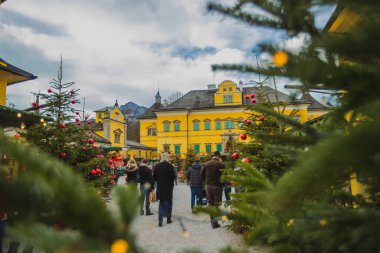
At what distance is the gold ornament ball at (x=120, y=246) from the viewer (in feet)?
1.58

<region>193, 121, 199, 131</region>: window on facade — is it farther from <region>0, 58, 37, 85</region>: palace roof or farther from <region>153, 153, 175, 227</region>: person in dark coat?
<region>153, 153, 175, 227</region>: person in dark coat

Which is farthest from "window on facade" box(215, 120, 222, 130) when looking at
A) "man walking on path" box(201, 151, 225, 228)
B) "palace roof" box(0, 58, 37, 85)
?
"man walking on path" box(201, 151, 225, 228)

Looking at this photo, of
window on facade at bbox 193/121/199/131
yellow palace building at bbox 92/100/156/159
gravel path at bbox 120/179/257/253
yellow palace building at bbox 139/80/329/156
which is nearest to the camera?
gravel path at bbox 120/179/257/253

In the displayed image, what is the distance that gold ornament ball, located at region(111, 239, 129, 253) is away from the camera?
18.9 inches

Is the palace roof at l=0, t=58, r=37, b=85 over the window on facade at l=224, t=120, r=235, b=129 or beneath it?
beneath

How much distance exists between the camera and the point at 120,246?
19.1 inches

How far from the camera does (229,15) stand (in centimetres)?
85

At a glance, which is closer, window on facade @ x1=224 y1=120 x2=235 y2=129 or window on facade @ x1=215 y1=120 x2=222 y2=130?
window on facade @ x1=224 y1=120 x2=235 y2=129

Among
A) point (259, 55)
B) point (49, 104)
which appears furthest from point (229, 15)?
point (49, 104)

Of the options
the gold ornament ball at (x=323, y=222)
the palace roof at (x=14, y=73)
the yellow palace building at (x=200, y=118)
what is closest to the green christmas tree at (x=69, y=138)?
the palace roof at (x=14, y=73)

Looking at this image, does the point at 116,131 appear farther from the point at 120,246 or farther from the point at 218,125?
the point at 120,246

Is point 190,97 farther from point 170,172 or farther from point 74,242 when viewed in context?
point 74,242

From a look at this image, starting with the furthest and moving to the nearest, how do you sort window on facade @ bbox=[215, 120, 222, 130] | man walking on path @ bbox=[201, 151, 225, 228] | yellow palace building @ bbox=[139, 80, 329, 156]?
window on facade @ bbox=[215, 120, 222, 130] → yellow palace building @ bbox=[139, 80, 329, 156] → man walking on path @ bbox=[201, 151, 225, 228]

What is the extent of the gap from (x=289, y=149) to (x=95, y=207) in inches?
30.4
